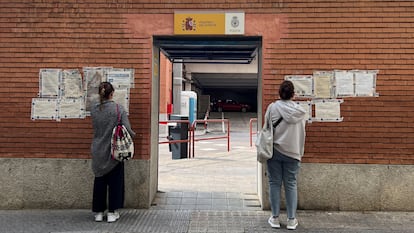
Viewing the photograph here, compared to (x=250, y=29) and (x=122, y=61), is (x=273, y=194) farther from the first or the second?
(x=122, y=61)

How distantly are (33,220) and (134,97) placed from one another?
208 centimetres

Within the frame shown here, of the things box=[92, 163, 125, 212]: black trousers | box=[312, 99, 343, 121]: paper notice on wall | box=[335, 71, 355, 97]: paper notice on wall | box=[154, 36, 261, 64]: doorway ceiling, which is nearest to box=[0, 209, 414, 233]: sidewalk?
box=[92, 163, 125, 212]: black trousers

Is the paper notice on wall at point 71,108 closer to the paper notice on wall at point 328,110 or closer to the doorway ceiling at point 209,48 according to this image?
the doorway ceiling at point 209,48

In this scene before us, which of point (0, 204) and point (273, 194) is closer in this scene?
point (273, 194)

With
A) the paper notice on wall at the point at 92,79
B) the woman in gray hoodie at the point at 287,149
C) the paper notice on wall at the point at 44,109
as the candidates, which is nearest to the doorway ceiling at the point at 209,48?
the paper notice on wall at the point at 92,79

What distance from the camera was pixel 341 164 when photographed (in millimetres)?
5730

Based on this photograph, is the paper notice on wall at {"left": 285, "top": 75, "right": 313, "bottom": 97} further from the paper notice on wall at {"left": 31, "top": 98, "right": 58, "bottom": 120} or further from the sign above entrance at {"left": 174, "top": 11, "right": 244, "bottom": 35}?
the paper notice on wall at {"left": 31, "top": 98, "right": 58, "bottom": 120}

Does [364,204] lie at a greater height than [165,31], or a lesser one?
lesser

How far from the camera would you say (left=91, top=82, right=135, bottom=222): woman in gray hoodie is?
16.8 ft

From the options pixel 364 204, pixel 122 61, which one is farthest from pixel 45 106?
pixel 364 204

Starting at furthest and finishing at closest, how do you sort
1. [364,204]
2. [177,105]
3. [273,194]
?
1. [177,105]
2. [364,204]
3. [273,194]

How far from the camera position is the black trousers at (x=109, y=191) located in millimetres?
5230

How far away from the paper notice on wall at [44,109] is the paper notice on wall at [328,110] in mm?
3686

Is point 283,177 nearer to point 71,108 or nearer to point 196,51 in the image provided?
point 196,51
